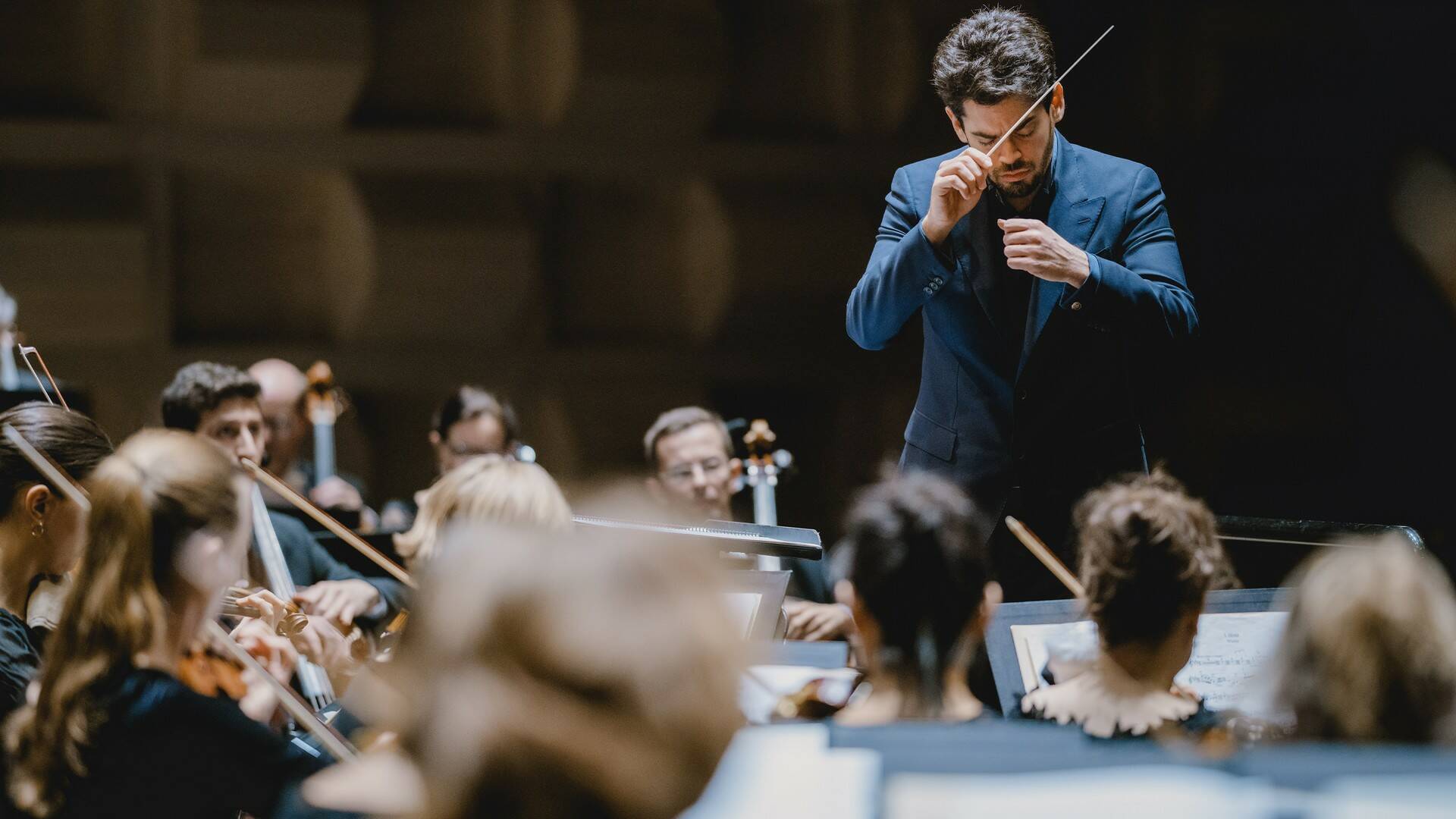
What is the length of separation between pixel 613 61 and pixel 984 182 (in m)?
1.90

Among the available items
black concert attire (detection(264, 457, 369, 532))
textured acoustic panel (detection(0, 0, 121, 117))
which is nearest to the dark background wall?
textured acoustic panel (detection(0, 0, 121, 117))

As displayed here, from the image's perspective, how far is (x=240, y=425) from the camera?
2.86 m

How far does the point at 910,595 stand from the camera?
1452mm

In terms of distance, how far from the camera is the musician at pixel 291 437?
319 cm

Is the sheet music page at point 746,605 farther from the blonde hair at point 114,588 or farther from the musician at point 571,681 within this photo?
the musician at point 571,681

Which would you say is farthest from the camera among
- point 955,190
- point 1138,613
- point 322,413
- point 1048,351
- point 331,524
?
point 322,413

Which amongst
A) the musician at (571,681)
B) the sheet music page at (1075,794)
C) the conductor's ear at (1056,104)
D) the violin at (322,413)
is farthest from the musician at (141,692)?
the violin at (322,413)

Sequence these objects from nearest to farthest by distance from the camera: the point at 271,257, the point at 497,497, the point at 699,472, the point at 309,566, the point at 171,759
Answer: the point at 171,759, the point at 497,497, the point at 309,566, the point at 699,472, the point at 271,257

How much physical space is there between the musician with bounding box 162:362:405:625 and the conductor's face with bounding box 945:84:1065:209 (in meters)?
1.45

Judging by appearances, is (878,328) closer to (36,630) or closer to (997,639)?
(997,639)

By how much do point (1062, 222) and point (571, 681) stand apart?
4.82 feet

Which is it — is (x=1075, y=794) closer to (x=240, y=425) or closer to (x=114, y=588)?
(x=114, y=588)

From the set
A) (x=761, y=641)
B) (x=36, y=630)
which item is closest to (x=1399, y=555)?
(x=761, y=641)

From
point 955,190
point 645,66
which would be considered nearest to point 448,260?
point 645,66
